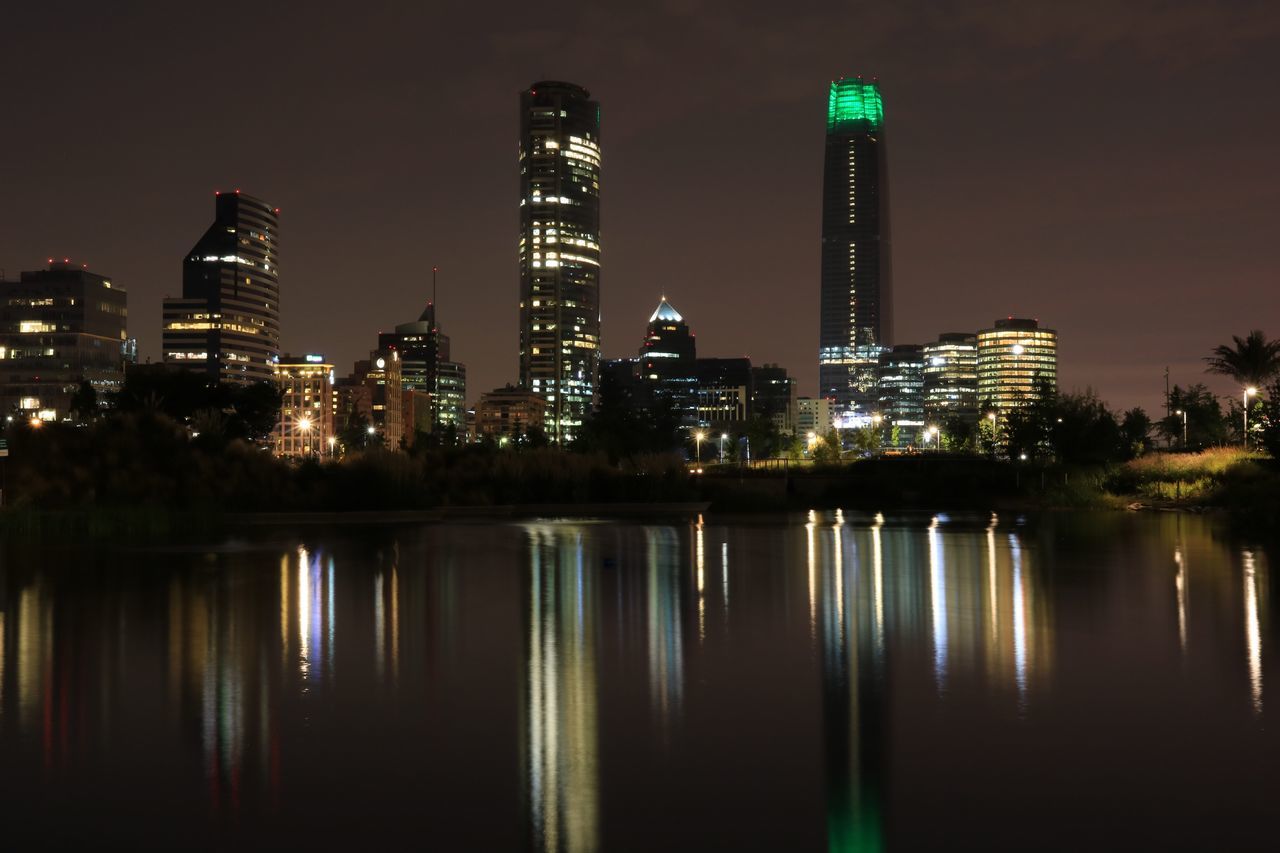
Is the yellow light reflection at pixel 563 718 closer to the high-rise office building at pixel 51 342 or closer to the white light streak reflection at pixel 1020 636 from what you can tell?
the white light streak reflection at pixel 1020 636

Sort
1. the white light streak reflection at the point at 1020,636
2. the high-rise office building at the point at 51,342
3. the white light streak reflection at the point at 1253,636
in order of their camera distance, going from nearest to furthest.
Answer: the white light streak reflection at the point at 1253,636 → the white light streak reflection at the point at 1020,636 → the high-rise office building at the point at 51,342

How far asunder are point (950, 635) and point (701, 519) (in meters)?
23.3

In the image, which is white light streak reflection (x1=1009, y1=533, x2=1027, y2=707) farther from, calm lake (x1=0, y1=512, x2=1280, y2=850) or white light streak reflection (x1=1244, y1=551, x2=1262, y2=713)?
white light streak reflection (x1=1244, y1=551, x2=1262, y2=713)

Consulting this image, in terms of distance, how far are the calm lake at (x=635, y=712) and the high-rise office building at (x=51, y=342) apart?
191605 millimetres

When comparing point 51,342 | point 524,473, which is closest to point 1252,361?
point 524,473

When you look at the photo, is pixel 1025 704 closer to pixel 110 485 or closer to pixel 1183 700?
pixel 1183 700

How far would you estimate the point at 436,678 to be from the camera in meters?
9.71

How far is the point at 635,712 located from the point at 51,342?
677ft

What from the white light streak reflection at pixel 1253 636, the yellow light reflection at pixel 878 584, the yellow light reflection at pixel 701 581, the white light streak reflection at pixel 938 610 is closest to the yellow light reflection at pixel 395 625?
the yellow light reflection at pixel 701 581

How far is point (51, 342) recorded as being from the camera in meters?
190

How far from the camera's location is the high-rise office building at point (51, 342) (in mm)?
189500

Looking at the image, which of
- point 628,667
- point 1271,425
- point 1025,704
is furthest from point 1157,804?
point 1271,425

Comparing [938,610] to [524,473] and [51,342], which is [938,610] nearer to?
[524,473]

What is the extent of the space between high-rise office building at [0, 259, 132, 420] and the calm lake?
192m
